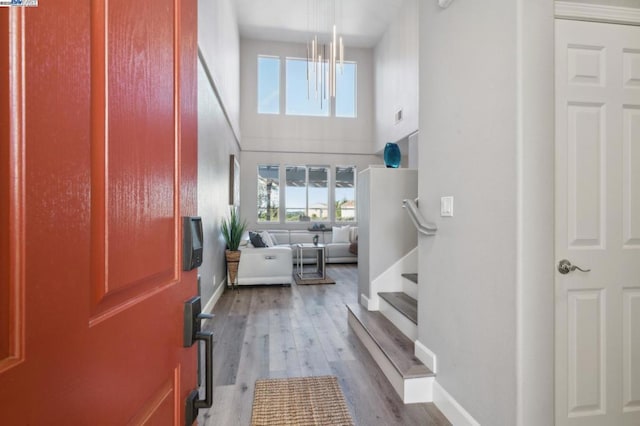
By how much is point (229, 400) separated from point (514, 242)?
1893 mm

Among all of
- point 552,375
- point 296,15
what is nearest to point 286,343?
point 552,375

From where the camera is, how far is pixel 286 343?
118 inches

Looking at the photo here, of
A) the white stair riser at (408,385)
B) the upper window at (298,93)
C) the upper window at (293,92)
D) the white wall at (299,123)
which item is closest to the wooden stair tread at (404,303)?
the white stair riser at (408,385)

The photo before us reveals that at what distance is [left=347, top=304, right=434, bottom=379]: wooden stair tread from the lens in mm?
2107

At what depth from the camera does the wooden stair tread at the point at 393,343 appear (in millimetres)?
2107

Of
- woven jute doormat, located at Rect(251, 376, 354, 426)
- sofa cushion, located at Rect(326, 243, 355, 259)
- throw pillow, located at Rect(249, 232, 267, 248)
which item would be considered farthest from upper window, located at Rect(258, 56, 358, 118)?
woven jute doormat, located at Rect(251, 376, 354, 426)

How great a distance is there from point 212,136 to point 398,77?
475 cm

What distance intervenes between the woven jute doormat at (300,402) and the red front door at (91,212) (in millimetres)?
1400

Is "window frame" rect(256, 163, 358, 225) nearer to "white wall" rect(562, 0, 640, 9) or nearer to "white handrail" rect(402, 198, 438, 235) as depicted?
"white handrail" rect(402, 198, 438, 235)

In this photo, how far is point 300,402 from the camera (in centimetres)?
206

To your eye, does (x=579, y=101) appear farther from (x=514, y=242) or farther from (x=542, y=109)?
(x=514, y=242)

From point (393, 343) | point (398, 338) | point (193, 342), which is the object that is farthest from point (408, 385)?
point (193, 342)

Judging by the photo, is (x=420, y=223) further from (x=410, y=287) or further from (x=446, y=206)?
(x=410, y=287)

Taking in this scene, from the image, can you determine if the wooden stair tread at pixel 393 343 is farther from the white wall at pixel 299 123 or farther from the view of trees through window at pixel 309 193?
the white wall at pixel 299 123
